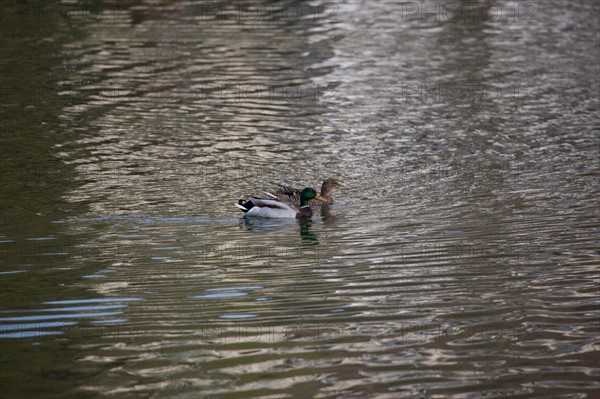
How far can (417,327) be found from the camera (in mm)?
8742

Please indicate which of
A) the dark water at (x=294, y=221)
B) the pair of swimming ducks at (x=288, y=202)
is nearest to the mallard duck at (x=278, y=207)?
the pair of swimming ducks at (x=288, y=202)

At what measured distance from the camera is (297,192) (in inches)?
554

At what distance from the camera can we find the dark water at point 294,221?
8.05m

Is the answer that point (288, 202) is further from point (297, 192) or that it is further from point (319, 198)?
point (319, 198)

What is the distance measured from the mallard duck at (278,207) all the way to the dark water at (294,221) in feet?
0.51

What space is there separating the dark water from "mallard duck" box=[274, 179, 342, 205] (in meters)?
0.28

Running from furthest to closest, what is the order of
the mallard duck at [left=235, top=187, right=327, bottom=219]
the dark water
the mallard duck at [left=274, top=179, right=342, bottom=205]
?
1. the mallard duck at [left=274, top=179, right=342, bottom=205]
2. the mallard duck at [left=235, top=187, right=327, bottom=219]
3. the dark water

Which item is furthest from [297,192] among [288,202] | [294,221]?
[294,221]

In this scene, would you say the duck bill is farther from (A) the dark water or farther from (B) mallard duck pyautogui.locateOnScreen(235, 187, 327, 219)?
(A) the dark water

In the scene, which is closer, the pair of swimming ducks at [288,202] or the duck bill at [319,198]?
the pair of swimming ducks at [288,202]

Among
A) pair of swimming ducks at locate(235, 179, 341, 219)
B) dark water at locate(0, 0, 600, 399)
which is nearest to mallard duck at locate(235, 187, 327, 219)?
pair of swimming ducks at locate(235, 179, 341, 219)

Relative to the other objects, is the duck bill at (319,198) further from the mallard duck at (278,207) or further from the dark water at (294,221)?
the dark water at (294,221)

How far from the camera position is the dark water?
805 cm

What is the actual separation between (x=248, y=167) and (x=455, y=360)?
26.8ft
